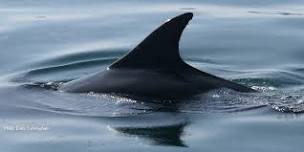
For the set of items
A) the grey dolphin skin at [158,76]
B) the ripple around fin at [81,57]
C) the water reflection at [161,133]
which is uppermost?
the ripple around fin at [81,57]

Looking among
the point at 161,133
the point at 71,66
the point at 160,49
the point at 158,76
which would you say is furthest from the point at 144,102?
the point at 71,66

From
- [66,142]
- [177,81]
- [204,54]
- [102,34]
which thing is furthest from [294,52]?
[66,142]

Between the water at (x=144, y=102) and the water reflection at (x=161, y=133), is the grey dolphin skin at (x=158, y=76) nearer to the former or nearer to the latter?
the water at (x=144, y=102)

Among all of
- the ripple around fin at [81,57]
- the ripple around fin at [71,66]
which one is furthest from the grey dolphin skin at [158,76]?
the ripple around fin at [81,57]

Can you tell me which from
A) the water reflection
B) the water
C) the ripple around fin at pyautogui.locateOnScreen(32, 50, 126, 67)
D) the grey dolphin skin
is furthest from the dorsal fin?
the ripple around fin at pyautogui.locateOnScreen(32, 50, 126, 67)

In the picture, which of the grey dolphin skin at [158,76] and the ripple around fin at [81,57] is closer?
the grey dolphin skin at [158,76]

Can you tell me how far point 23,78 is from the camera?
37.4 feet

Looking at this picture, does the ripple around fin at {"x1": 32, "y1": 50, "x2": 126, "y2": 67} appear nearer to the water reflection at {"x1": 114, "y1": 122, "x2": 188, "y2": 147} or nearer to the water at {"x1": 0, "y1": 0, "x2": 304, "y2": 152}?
the water at {"x1": 0, "y1": 0, "x2": 304, "y2": 152}

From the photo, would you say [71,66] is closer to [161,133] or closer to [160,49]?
[160,49]

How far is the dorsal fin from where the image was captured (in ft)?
29.6

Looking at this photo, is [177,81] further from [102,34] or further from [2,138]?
[102,34]

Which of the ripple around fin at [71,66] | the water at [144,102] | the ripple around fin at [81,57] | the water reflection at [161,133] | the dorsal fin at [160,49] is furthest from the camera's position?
the ripple around fin at [81,57]

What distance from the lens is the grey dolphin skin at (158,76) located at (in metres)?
9.16

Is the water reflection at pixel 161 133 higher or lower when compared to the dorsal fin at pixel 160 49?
lower
